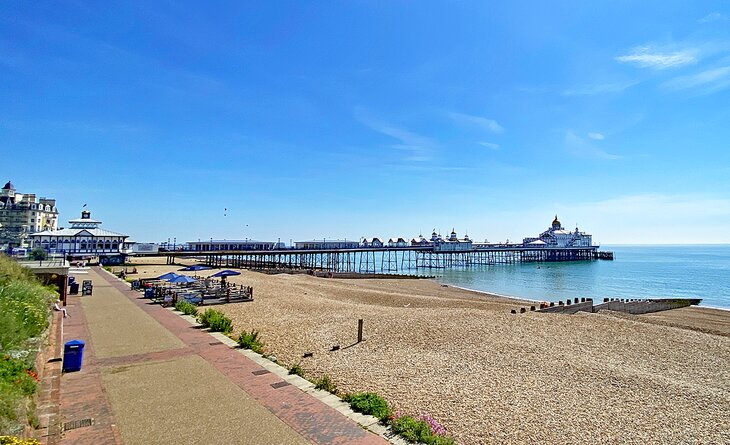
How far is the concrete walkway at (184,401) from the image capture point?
19.6ft

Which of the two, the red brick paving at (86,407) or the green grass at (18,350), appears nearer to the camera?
the green grass at (18,350)

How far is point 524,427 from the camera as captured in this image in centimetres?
682

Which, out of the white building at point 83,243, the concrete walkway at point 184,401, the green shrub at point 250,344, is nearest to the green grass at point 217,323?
the concrete walkway at point 184,401

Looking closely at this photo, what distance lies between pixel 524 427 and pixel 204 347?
8.41 m

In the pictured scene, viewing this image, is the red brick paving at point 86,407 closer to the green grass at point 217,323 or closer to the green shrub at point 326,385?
the green grass at point 217,323

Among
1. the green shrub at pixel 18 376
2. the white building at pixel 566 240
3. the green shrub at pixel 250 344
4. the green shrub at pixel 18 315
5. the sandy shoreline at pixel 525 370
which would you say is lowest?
the sandy shoreline at pixel 525 370

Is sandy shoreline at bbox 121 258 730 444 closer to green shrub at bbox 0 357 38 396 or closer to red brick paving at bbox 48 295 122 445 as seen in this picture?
red brick paving at bbox 48 295 122 445

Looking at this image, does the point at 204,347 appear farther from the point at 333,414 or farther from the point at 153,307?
the point at 153,307

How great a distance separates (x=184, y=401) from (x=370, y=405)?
11.3ft

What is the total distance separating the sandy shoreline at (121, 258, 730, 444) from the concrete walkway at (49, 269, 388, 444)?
5.09ft

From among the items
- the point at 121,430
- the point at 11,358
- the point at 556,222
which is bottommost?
the point at 121,430

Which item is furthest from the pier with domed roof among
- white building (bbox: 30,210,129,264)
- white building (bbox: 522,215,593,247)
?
white building (bbox: 30,210,129,264)

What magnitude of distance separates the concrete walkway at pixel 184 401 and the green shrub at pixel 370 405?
1.46 ft

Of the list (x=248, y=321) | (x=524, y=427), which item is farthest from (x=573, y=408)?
(x=248, y=321)
